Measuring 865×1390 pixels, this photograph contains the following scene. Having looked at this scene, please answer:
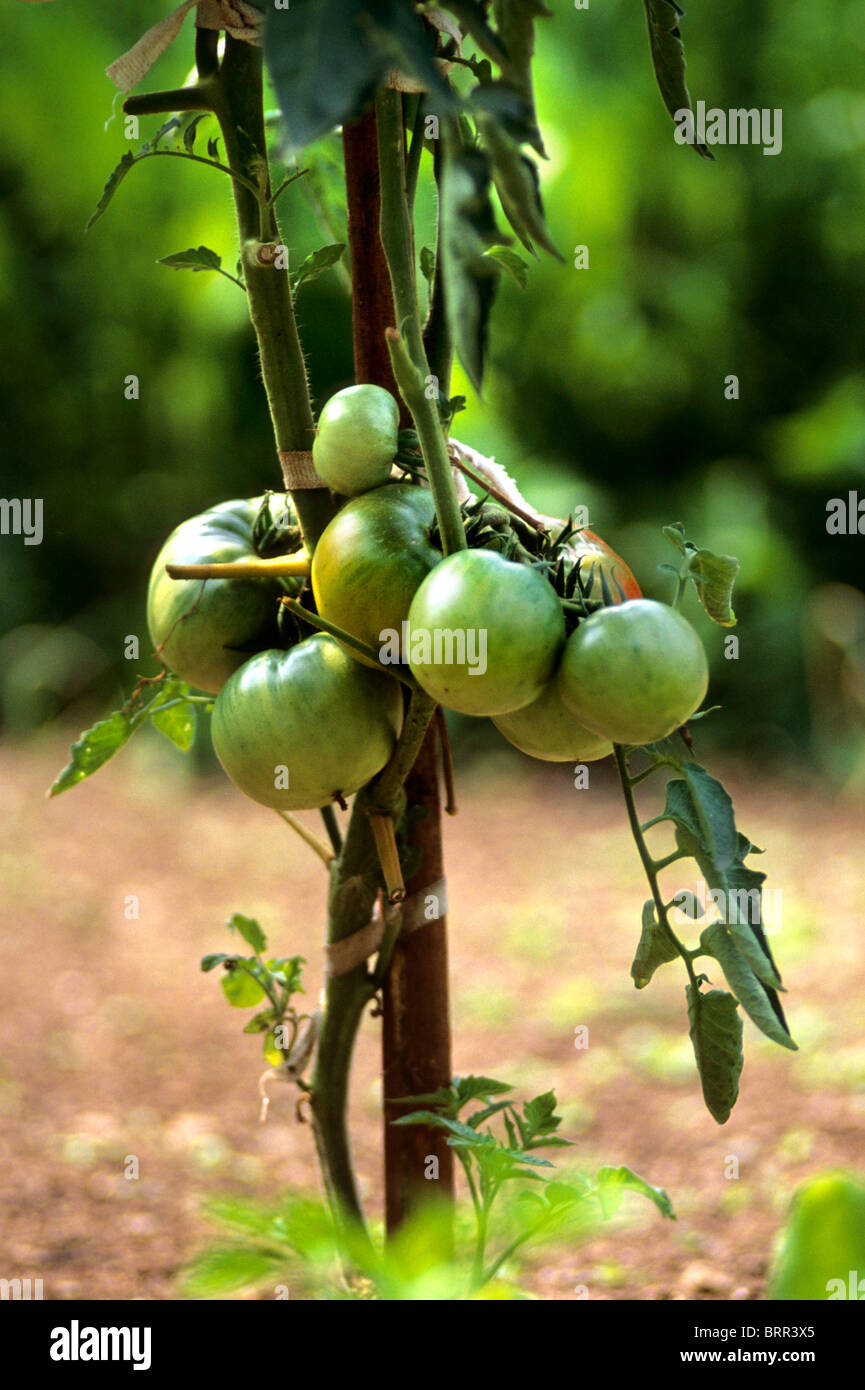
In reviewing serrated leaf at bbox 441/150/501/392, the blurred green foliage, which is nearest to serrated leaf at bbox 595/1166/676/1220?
serrated leaf at bbox 441/150/501/392

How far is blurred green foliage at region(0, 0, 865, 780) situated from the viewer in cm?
244

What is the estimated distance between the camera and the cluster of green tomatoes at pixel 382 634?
46 centimetres

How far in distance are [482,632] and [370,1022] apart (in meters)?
1.16

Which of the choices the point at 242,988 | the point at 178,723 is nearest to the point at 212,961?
the point at 242,988

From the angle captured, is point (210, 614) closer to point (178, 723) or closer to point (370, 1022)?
point (178, 723)

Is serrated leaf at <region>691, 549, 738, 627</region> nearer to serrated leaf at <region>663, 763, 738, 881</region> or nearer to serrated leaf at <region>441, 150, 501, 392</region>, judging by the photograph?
serrated leaf at <region>663, 763, 738, 881</region>

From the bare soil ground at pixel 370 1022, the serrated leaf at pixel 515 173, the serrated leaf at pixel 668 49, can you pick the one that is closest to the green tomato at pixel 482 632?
the serrated leaf at pixel 515 173

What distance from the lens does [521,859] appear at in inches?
81.7

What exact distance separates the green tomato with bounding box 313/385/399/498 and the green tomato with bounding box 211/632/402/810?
0.25ft

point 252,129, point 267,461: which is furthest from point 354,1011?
point 267,461

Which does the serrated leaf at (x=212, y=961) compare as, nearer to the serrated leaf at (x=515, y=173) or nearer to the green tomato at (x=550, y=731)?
the green tomato at (x=550, y=731)

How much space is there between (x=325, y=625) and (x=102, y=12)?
2795mm

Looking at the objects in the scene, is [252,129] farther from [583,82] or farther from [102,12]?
[102,12]

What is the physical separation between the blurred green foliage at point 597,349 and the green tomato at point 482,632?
191 centimetres
